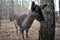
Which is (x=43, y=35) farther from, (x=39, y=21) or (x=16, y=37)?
(x=16, y=37)

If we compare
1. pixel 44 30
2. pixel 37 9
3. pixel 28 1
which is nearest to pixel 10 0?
pixel 28 1

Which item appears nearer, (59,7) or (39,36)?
(39,36)

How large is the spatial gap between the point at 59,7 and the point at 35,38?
71 centimetres

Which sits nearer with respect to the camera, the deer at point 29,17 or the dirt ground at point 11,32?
the deer at point 29,17

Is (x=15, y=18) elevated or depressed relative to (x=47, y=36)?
elevated

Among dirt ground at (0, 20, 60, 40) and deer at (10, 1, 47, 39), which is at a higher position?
deer at (10, 1, 47, 39)

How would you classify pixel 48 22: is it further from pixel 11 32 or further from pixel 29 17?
pixel 11 32

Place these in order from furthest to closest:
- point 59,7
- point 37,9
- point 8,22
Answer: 1. point 59,7
2. point 8,22
3. point 37,9

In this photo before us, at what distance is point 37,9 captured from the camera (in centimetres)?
233

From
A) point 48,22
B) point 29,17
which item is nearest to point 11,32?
point 29,17

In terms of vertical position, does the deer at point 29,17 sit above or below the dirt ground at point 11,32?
above

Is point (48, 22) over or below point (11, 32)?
over

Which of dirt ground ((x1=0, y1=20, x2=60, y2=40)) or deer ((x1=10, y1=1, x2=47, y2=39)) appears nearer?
deer ((x1=10, y1=1, x2=47, y2=39))

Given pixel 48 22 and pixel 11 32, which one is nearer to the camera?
pixel 48 22
